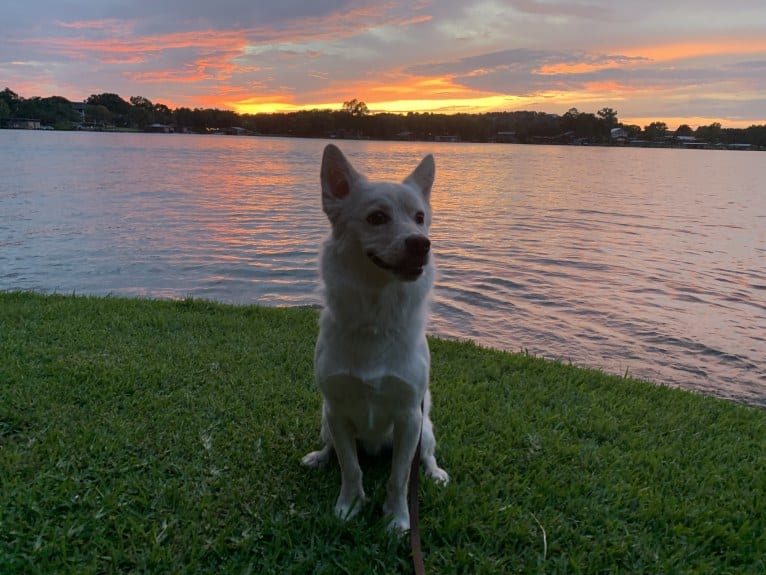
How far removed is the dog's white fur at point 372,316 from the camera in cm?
303

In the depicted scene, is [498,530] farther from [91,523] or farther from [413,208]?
[91,523]

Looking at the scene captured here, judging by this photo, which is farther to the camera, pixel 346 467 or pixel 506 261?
pixel 506 261

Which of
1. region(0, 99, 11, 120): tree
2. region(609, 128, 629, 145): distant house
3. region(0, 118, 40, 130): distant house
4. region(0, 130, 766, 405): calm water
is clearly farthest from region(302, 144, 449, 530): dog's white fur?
region(0, 118, 40, 130): distant house

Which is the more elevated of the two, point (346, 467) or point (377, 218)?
point (377, 218)

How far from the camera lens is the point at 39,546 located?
2.90m

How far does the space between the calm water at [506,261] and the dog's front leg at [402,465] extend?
211 inches

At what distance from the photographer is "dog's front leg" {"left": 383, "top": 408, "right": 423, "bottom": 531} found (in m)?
3.19

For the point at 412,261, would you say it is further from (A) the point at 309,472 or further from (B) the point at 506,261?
(B) the point at 506,261

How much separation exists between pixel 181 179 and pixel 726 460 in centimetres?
3212

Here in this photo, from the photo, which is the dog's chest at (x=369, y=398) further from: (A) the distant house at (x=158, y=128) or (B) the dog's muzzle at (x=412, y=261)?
(A) the distant house at (x=158, y=128)

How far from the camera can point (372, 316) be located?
306cm

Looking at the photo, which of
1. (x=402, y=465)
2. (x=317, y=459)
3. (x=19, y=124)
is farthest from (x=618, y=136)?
(x=19, y=124)

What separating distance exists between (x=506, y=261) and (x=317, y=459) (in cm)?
1100

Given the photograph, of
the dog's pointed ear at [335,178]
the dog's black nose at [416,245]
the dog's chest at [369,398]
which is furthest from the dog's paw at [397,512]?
the dog's pointed ear at [335,178]
